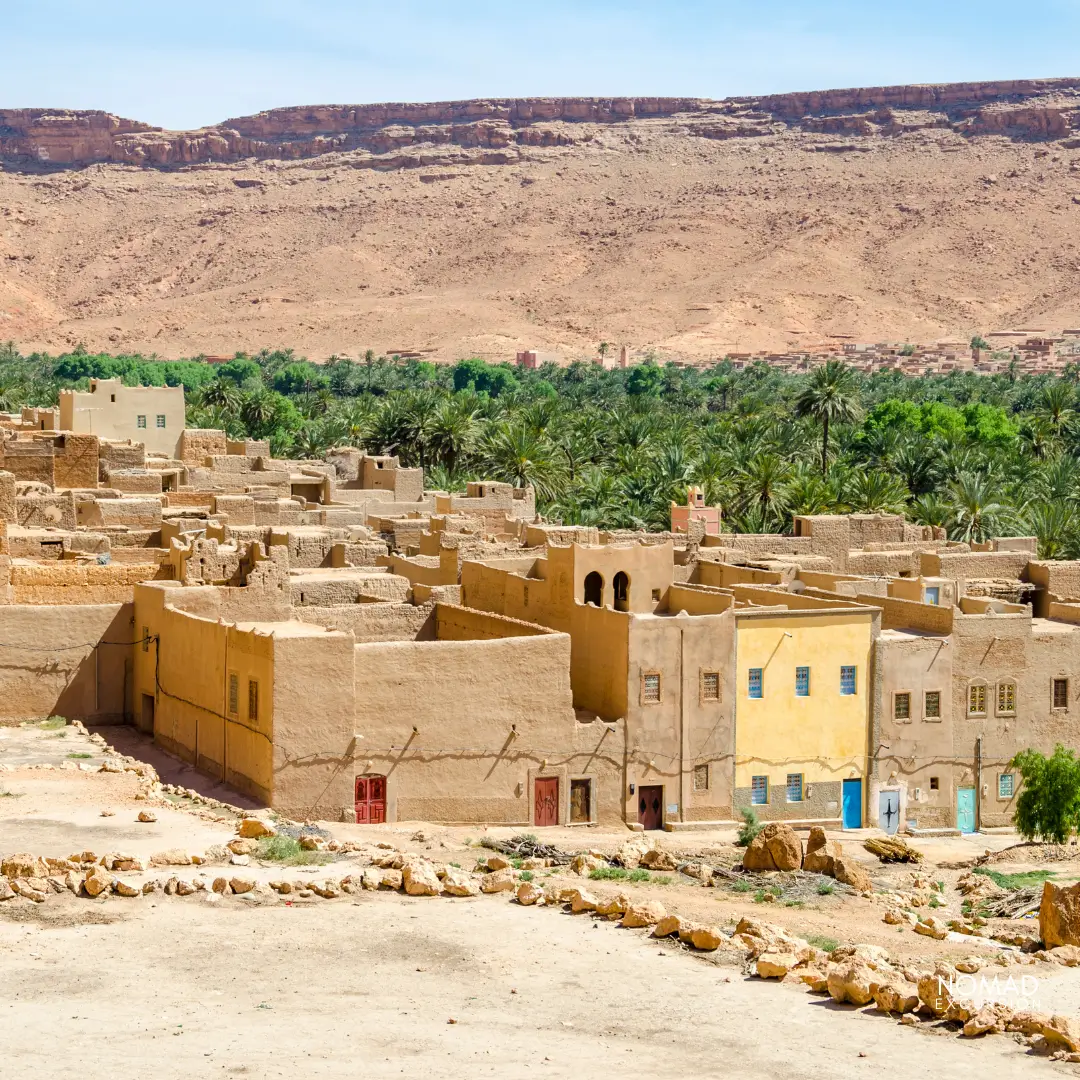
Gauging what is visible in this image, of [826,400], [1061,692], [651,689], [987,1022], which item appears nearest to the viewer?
[987,1022]

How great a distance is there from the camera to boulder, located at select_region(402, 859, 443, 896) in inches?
789

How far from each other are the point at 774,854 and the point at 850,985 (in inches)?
308

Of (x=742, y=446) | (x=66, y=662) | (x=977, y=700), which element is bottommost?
(x=977, y=700)

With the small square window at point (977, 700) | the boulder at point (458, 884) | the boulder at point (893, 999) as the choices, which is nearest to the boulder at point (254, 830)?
the boulder at point (458, 884)

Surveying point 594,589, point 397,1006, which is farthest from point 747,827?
point 397,1006

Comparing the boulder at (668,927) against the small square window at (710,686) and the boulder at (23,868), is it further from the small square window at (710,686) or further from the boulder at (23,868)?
the small square window at (710,686)

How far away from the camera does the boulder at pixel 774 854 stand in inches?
972

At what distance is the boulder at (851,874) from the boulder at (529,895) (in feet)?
16.9

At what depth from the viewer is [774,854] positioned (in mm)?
24688

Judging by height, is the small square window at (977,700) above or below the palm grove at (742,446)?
below

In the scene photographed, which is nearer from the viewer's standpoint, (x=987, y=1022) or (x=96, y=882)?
(x=987, y=1022)

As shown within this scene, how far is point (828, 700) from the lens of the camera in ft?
102

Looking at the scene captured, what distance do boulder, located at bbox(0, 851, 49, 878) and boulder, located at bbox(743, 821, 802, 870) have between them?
8.81 metres

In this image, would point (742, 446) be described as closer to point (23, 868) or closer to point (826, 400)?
point (826, 400)
